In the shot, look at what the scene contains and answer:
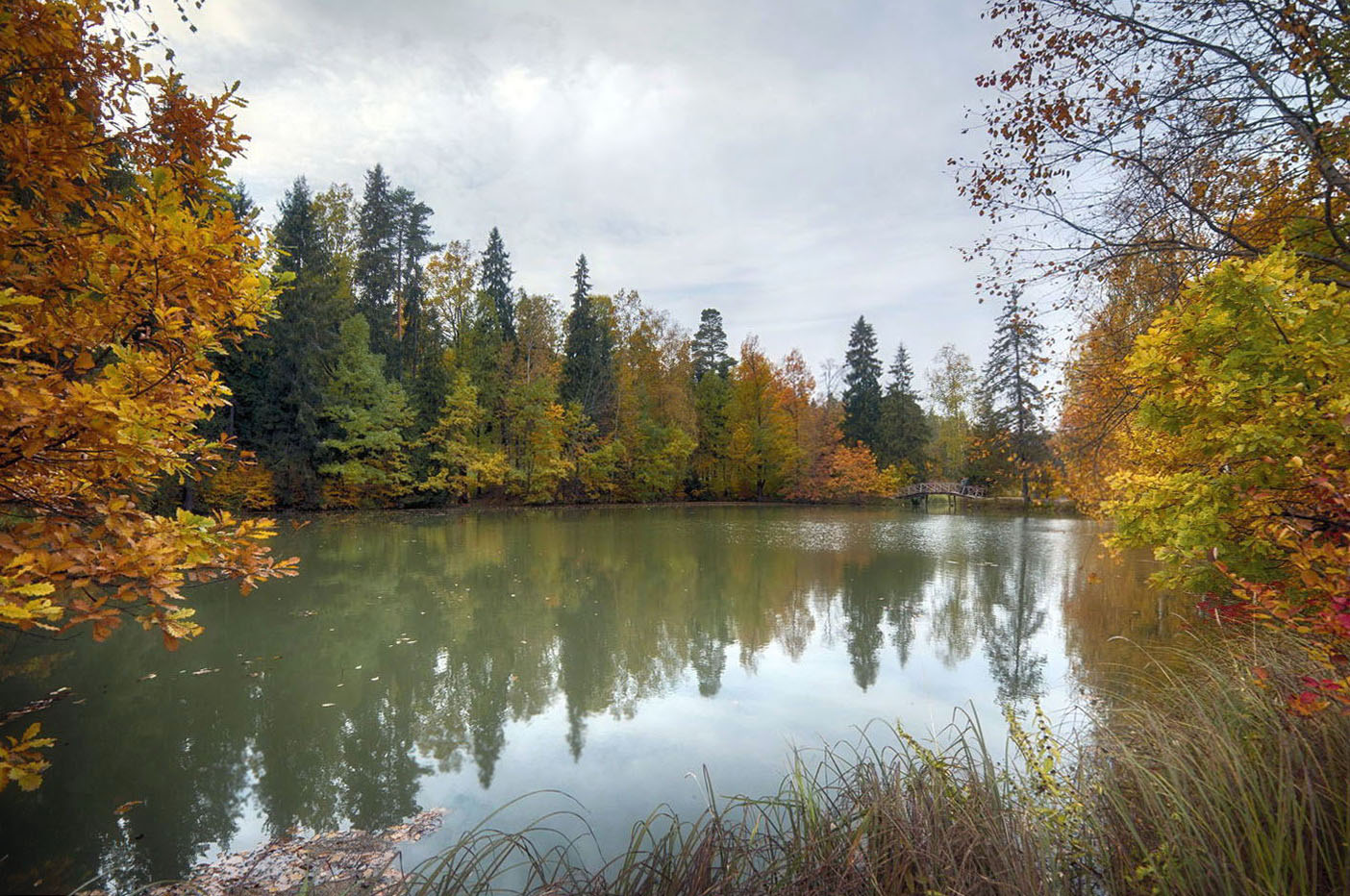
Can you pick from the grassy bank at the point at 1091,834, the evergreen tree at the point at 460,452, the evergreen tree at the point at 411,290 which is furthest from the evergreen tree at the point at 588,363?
the grassy bank at the point at 1091,834

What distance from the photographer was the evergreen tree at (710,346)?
38156mm

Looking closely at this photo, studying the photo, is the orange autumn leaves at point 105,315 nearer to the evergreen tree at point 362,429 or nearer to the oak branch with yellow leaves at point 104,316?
the oak branch with yellow leaves at point 104,316

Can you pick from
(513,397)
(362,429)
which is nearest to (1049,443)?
(362,429)

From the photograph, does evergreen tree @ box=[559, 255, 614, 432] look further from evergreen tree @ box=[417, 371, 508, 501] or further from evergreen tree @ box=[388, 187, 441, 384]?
evergreen tree @ box=[388, 187, 441, 384]

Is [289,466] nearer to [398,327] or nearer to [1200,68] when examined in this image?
[398,327]

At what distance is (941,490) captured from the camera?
110 feet

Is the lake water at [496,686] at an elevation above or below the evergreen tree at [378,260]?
below

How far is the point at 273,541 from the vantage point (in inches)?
546

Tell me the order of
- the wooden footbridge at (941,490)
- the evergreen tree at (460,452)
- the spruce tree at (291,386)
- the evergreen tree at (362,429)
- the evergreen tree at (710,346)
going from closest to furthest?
the spruce tree at (291,386) → the evergreen tree at (362,429) → the evergreen tree at (460,452) → the wooden footbridge at (941,490) → the evergreen tree at (710,346)

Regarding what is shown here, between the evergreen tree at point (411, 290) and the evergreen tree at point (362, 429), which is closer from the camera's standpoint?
the evergreen tree at point (362, 429)

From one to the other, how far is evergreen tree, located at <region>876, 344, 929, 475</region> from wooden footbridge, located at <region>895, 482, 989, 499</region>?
2923mm

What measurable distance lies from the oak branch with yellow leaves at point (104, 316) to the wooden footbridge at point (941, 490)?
34213mm

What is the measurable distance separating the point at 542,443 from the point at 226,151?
25.0 meters

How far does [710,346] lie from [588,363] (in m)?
10.1
